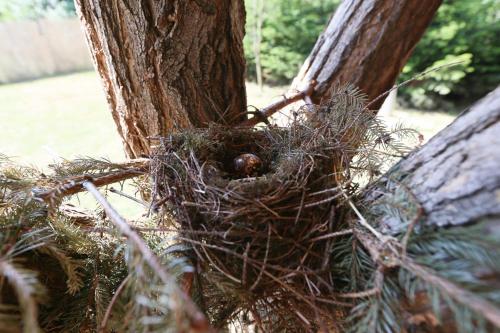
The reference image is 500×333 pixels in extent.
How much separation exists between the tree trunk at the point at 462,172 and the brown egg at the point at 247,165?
1.13ft

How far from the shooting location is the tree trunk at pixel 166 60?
0.73 meters

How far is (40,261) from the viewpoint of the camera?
549 millimetres

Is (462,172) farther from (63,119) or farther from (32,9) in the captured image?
(32,9)

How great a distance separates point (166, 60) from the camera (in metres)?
0.77

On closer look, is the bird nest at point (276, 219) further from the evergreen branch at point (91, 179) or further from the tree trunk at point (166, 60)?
the tree trunk at point (166, 60)

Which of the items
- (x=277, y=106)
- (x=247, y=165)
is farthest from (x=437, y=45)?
(x=247, y=165)

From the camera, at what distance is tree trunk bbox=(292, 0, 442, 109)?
94 centimetres

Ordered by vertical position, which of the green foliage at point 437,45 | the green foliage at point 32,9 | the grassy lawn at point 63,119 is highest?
the green foliage at point 32,9

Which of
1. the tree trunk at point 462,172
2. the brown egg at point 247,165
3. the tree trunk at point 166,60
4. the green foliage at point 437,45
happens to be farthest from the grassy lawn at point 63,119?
the tree trunk at point 462,172

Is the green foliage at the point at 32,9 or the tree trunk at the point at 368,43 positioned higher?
the green foliage at the point at 32,9

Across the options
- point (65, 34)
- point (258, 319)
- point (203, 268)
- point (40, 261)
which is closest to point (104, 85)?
point (40, 261)

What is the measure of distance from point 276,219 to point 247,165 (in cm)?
24

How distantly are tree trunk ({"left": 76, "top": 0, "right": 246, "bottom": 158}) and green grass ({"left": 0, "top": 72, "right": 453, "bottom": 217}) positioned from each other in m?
0.83

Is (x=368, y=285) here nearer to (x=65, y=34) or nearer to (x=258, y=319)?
(x=258, y=319)
